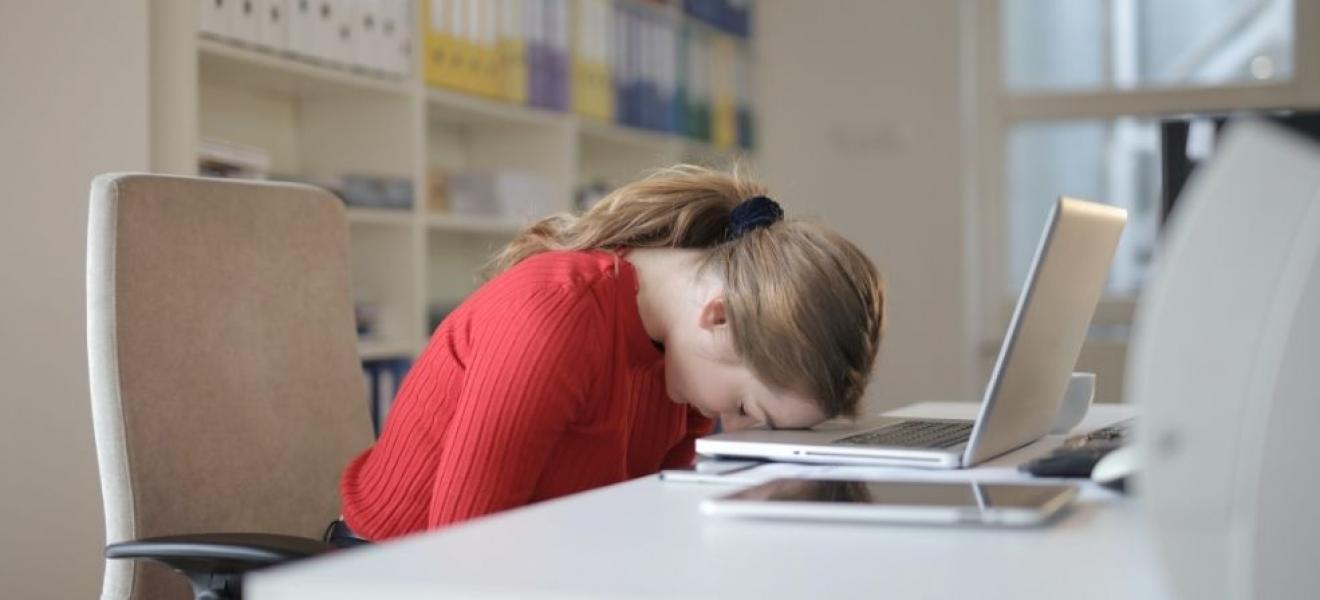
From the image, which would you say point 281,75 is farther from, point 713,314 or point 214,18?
point 713,314

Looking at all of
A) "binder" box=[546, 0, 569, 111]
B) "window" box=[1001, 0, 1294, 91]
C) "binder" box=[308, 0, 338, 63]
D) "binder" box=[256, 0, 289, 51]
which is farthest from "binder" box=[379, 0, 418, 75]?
"window" box=[1001, 0, 1294, 91]

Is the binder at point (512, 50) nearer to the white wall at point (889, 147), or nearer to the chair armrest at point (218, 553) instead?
the white wall at point (889, 147)

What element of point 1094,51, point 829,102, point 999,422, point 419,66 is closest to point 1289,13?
point 1094,51

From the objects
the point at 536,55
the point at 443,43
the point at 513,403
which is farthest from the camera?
the point at 536,55

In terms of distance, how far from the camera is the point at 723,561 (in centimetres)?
80

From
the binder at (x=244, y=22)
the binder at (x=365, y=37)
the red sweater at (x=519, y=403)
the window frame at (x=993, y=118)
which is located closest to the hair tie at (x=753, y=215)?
the red sweater at (x=519, y=403)

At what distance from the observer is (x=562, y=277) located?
137 centimetres

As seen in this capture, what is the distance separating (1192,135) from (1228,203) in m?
1.15

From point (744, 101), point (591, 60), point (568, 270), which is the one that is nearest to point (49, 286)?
point (568, 270)

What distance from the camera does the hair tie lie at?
150cm

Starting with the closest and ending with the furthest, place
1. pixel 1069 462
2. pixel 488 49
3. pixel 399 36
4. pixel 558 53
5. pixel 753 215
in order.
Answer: pixel 1069 462, pixel 753 215, pixel 399 36, pixel 488 49, pixel 558 53

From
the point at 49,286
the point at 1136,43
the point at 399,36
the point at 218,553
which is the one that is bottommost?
the point at 218,553

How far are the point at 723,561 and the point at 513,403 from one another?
1.62 feet

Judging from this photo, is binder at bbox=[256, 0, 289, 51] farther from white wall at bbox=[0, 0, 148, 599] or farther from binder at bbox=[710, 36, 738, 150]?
binder at bbox=[710, 36, 738, 150]
